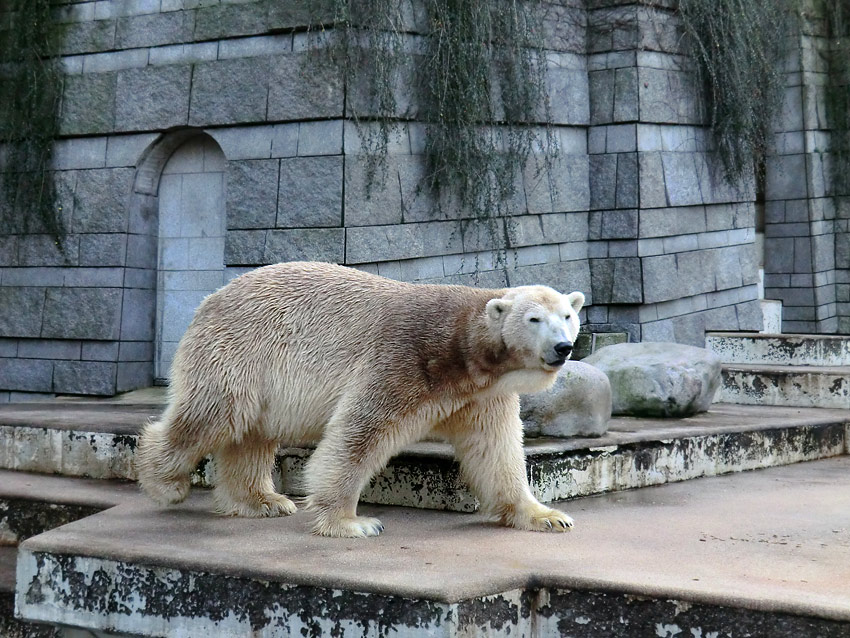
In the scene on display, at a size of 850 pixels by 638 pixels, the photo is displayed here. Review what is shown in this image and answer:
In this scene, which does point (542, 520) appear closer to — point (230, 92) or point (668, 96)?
point (230, 92)

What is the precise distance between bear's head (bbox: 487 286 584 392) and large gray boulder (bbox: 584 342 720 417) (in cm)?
239

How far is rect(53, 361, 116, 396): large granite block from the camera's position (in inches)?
291

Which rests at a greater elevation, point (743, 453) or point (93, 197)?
point (93, 197)

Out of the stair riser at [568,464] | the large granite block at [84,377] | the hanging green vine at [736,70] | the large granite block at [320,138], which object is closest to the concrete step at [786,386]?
the stair riser at [568,464]

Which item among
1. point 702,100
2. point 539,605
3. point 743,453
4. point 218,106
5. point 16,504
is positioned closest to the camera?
point 539,605

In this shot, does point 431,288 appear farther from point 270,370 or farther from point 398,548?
point 398,548

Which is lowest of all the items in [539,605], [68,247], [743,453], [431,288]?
[539,605]

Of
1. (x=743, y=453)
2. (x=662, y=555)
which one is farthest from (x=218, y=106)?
(x=662, y=555)

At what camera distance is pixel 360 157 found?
648 centimetres

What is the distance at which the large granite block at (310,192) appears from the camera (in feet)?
21.2

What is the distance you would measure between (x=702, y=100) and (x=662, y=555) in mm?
5401

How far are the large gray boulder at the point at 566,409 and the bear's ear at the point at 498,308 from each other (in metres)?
1.23

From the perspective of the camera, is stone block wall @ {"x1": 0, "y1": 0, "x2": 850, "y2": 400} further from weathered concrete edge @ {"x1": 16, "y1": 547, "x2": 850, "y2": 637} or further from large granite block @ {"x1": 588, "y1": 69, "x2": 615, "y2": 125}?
weathered concrete edge @ {"x1": 16, "y1": 547, "x2": 850, "y2": 637}

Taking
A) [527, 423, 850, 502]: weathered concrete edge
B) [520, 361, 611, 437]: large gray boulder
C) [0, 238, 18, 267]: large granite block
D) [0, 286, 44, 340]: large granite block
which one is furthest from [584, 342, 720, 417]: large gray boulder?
[0, 238, 18, 267]: large granite block
